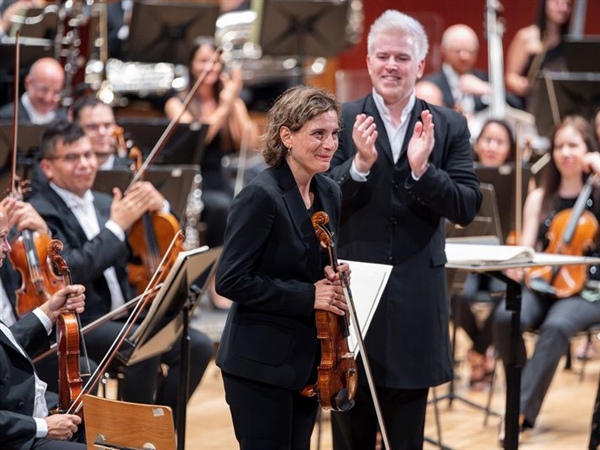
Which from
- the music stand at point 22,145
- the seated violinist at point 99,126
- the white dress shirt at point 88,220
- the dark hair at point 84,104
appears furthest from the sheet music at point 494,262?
the dark hair at point 84,104

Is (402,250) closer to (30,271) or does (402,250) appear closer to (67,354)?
(67,354)

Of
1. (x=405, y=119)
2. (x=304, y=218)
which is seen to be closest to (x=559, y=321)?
(x=405, y=119)

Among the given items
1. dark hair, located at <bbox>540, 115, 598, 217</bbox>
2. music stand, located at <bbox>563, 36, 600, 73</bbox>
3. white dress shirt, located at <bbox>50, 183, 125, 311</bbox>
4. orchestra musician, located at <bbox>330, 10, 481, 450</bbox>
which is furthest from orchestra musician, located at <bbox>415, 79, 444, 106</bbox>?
orchestra musician, located at <bbox>330, 10, 481, 450</bbox>

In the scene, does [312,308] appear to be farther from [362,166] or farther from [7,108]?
[7,108]

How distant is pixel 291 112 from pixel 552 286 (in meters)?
2.30

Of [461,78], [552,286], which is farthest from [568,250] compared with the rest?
[461,78]

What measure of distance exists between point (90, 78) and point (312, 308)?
4192 millimetres

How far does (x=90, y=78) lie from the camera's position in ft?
21.2

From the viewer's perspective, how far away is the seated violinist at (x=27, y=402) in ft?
8.80

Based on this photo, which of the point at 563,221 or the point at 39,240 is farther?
the point at 563,221

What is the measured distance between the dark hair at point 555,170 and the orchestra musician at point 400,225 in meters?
1.83

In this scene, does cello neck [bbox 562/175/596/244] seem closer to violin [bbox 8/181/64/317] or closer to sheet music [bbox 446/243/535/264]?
sheet music [bbox 446/243/535/264]

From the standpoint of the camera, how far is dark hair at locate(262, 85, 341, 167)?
2.66 meters

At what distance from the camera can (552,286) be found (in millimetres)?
4629
